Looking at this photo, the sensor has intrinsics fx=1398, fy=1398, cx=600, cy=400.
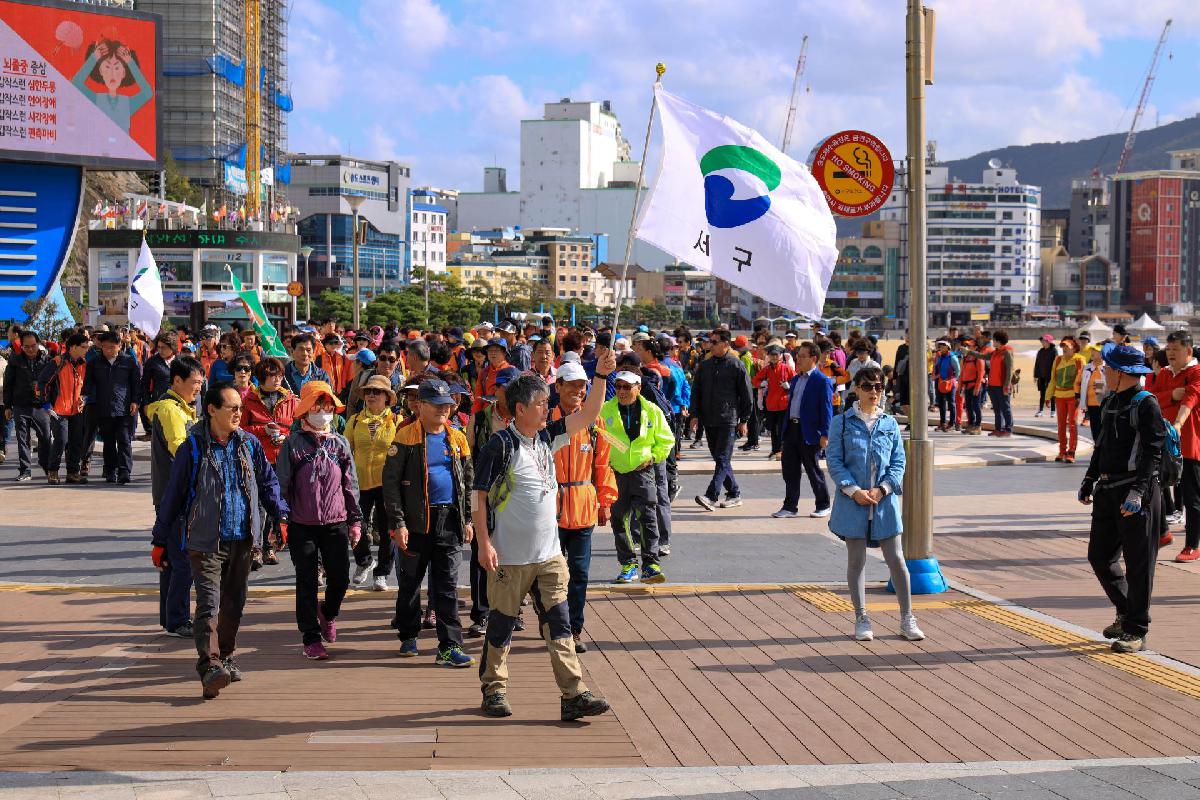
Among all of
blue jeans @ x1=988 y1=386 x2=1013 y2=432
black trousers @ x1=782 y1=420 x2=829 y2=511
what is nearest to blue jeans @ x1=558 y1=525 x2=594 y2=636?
black trousers @ x1=782 y1=420 x2=829 y2=511

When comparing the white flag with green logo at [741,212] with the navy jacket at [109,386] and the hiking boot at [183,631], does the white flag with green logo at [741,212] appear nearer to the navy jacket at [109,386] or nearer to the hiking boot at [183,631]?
the hiking boot at [183,631]

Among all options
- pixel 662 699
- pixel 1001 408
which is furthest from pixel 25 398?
pixel 1001 408

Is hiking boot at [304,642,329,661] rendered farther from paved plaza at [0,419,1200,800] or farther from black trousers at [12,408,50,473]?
black trousers at [12,408,50,473]

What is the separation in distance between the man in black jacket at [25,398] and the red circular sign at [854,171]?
1082cm

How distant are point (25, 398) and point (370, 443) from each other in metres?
9.49

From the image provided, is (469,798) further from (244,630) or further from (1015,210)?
(1015,210)

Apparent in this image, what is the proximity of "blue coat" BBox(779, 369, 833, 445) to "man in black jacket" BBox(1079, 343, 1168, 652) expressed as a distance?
196 inches

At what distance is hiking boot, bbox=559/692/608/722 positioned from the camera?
6.98 m

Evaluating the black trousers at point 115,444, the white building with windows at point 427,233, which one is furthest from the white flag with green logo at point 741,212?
the white building with windows at point 427,233

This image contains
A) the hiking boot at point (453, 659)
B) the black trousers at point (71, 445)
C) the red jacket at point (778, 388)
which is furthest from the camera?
the red jacket at point (778, 388)

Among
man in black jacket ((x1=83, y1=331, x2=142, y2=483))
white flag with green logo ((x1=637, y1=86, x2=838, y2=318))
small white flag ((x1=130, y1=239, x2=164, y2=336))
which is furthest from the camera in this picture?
small white flag ((x1=130, y1=239, x2=164, y2=336))

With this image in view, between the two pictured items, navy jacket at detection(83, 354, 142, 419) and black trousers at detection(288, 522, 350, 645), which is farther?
navy jacket at detection(83, 354, 142, 419)

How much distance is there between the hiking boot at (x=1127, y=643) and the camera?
28.1ft

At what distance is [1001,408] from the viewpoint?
79.0ft
